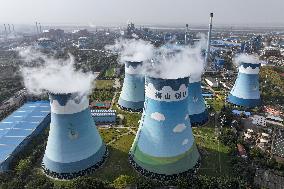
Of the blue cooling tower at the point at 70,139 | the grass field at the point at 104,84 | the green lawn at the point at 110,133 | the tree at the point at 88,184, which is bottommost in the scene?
the green lawn at the point at 110,133

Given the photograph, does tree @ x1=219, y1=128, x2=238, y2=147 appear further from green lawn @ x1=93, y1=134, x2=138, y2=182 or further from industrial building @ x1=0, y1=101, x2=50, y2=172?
industrial building @ x1=0, y1=101, x2=50, y2=172

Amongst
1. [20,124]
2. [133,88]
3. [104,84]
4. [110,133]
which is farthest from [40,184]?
[104,84]

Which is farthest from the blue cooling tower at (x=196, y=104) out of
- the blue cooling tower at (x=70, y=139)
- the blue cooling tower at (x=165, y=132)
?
the blue cooling tower at (x=70, y=139)

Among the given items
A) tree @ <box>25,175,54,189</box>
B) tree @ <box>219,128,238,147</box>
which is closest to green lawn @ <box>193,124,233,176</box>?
tree @ <box>219,128,238,147</box>

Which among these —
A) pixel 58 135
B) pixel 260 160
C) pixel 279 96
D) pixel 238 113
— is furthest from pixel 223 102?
pixel 58 135

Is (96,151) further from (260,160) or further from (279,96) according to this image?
(279,96)

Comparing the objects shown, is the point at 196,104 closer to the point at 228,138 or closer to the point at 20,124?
the point at 228,138

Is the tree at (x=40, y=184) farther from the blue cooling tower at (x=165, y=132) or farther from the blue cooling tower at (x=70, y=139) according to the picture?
the blue cooling tower at (x=165, y=132)
